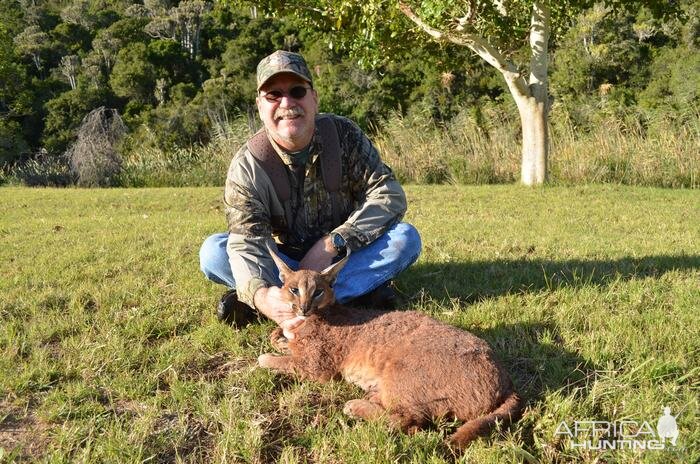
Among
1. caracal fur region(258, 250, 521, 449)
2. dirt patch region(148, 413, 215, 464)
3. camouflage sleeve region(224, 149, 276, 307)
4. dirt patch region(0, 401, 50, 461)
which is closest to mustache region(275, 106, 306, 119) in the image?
camouflage sleeve region(224, 149, 276, 307)

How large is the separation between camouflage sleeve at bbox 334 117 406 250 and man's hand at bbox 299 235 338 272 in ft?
0.80

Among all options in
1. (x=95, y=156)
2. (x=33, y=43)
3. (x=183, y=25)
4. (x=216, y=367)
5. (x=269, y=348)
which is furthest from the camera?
(x=183, y=25)

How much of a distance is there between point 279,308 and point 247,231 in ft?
2.00

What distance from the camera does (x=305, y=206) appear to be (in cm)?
369

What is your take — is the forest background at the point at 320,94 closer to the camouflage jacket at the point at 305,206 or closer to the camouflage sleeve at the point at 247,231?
the camouflage jacket at the point at 305,206

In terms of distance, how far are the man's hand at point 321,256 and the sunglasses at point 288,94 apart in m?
0.97

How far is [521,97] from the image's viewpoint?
10.5m

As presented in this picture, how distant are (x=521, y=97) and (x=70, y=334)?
31.6 feet

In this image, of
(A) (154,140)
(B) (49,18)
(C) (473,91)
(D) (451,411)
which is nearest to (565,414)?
(D) (451,411)

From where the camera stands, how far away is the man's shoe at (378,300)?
3715 millimetres

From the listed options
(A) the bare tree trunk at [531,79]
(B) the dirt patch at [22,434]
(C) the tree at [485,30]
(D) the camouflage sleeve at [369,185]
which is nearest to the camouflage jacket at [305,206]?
(D) the camouflage sleeve at [369,185]

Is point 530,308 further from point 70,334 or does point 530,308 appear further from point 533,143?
point 533,143

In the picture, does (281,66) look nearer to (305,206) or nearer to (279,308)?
(305,206)

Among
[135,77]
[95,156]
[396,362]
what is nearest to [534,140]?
[396,362]
